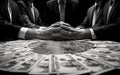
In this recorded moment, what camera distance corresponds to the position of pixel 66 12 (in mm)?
3092

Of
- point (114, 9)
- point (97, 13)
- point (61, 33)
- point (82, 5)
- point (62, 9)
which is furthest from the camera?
point (82, 5)

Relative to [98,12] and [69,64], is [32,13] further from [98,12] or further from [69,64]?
[69,64]

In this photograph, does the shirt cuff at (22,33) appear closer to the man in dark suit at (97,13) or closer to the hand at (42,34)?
the hand at (42,34)

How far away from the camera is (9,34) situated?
1875 mm

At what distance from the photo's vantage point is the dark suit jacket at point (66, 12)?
10.0 feet

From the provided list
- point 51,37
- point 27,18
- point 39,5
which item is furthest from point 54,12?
point 51,37

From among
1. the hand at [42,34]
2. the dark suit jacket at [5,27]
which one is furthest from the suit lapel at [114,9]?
the dark suit jacket at [5,27]

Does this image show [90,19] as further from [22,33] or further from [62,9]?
[22,33]

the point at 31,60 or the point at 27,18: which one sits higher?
the point at 27,18

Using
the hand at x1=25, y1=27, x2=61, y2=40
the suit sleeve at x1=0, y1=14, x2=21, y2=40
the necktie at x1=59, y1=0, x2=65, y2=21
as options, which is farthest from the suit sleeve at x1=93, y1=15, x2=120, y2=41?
the necktie at x1=59, y1=0, x2=65, y2=21

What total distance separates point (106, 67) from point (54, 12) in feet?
8.02

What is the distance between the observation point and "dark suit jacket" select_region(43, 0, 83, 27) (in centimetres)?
305

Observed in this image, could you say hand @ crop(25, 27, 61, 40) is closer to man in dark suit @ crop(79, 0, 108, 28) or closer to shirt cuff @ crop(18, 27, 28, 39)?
shirt cuff @ crop(18, 27, 28, 39)

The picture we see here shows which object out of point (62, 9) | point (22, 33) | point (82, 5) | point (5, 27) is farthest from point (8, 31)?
point (82, 5)
